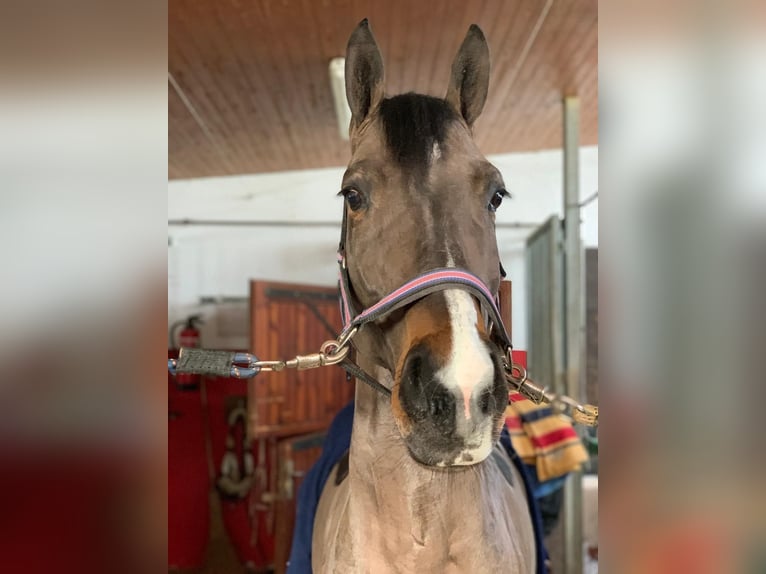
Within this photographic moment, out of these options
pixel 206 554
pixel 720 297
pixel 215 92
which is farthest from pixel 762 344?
pixel 206 554

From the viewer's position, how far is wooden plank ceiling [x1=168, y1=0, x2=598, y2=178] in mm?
1715

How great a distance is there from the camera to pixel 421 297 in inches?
29.2

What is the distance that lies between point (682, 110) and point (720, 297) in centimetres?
14

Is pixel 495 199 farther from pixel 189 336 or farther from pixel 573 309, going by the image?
pixel 189 336

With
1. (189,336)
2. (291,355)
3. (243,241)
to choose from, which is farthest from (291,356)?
(243,241)

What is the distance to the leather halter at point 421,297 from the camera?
2.38ft

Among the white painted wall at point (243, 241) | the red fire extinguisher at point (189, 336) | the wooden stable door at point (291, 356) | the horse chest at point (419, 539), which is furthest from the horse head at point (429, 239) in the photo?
the red fire extinguisher at point (189, 336)

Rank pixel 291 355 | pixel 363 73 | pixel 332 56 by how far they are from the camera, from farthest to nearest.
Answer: pixel 291 355 → pixel 332 56 → pixel 363 73

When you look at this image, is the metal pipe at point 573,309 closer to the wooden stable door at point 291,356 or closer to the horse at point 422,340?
the wooden stable door at point 291,356

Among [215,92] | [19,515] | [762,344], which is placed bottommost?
[19,515]

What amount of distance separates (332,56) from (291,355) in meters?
1.79

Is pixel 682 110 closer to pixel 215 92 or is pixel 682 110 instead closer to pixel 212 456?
pixel 215 92

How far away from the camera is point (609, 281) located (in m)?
0.41

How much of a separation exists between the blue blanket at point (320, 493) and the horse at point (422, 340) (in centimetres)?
32
